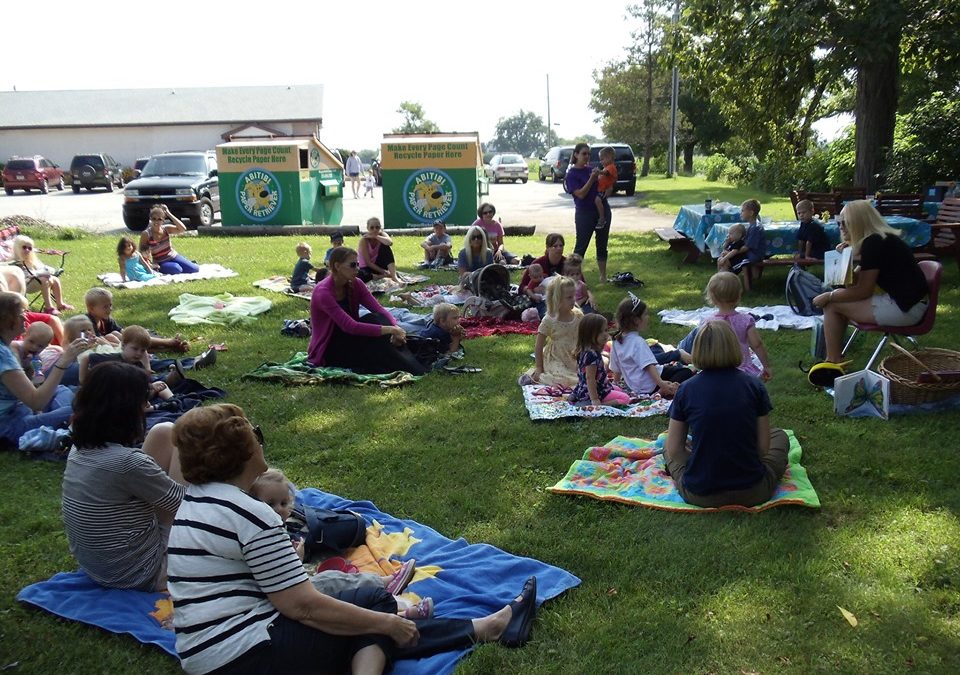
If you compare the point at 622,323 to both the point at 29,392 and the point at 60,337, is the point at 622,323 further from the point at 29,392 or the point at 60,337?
the point at 60,337

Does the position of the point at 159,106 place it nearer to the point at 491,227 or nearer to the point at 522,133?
the point at 491,227

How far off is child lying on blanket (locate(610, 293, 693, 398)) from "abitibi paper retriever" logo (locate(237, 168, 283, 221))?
14.1 meters

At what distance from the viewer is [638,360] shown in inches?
264

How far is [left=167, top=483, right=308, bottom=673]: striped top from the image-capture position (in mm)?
2734

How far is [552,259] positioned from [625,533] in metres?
6.39

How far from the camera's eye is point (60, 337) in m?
8.12

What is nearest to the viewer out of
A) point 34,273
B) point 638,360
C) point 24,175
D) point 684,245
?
point 638,360

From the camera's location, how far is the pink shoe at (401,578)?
385 centimetres

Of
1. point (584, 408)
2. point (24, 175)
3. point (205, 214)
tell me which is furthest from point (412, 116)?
point (584, 408)

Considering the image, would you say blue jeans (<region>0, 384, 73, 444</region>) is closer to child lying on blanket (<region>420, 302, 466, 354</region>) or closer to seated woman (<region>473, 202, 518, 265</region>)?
child lying on blanket (<region>420, 302, 466, 354</region>)

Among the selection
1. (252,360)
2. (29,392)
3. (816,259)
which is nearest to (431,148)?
(816,259)

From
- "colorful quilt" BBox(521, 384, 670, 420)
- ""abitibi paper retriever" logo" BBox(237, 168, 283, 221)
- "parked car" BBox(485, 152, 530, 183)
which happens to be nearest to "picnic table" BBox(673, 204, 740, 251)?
"colorful quilt" BBox(521, 384, 670, 420)

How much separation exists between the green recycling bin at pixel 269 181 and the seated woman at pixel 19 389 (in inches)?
533

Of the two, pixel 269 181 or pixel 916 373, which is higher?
pixel 269 181
